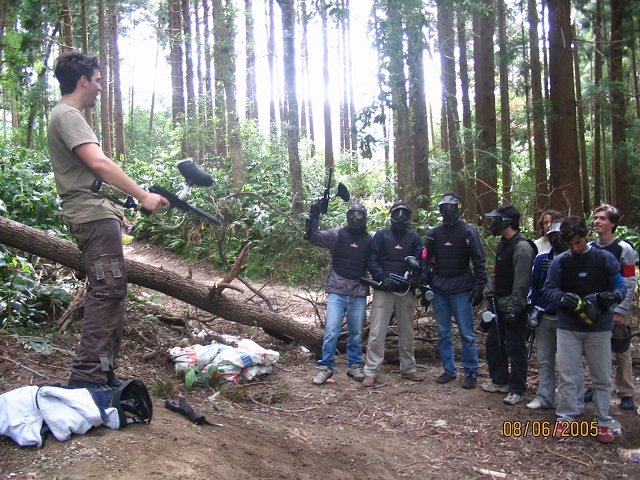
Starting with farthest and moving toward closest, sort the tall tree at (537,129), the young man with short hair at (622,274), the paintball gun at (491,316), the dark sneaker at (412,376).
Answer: the tall tree at (537,129) → the dark sneaker at (412,376) → the paintball gun at (491,316) → the young man with short hair at (622,274)

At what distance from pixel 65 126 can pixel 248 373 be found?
352 cm

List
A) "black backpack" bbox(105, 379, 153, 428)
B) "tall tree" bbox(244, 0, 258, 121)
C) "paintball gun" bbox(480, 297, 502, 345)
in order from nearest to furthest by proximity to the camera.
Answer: "black backpack" bbox(105, 379, 153, 428), "paintball gun" bbox(480, 297, 502, 345), "tall tree" bbox(244, 0, 258, 121)

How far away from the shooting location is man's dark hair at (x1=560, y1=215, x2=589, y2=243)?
489 cm

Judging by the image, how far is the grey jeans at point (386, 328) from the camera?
6609mm

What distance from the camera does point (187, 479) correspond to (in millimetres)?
3102

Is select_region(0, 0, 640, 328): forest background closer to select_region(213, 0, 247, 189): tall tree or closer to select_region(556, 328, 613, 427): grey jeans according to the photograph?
select_region(213, 0, 247, 189): tall tree

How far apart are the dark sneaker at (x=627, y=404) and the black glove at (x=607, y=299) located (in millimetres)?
1535

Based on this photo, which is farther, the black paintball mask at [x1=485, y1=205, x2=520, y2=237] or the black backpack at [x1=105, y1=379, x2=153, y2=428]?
the black paintball mask at [x1=485, y1=205, x2=520, y2=237]

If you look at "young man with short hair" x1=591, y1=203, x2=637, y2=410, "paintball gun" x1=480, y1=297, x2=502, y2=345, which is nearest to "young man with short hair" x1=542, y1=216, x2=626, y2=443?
"young man with short hair" x1=591, y1=203, x2=637, y2=410

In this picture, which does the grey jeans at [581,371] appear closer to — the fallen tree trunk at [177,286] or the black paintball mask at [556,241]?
the black paintball mask at [556,241]

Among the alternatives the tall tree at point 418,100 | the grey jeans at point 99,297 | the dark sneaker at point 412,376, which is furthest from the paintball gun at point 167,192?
the tall tree at point 418,100

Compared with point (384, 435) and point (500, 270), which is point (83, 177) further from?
point (500, 270)

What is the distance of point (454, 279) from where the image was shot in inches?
256
